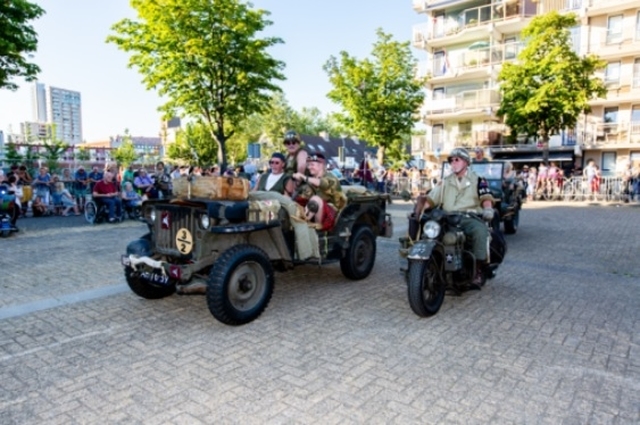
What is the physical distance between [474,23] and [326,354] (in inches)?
1339

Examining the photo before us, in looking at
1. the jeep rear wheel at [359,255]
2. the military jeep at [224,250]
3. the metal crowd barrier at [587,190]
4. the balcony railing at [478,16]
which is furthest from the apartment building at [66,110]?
the military jeep at [224,250]

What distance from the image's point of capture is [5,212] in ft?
32.9

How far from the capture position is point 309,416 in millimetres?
2881

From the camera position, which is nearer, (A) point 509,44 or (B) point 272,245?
(B) point 272,245

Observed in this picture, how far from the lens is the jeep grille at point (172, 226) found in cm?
462

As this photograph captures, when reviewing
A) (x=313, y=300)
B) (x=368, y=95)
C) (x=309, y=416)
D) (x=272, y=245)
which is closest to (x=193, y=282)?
(x=272, y=245)

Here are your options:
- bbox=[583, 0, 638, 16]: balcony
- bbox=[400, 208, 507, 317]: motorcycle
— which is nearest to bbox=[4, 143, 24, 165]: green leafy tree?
bbox=[400, 208, 507, 317]: motorcycle

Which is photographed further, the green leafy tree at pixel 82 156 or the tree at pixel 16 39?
the green leafy tree at pixel 82 156

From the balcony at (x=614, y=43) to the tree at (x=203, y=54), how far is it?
21070mm

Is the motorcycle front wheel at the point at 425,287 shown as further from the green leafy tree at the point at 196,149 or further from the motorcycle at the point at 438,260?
the green leafy tree at the point at 196,149

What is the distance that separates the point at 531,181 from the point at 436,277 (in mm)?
18965

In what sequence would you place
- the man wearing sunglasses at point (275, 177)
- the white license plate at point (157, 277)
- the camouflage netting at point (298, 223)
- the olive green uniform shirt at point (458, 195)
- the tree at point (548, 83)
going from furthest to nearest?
the tree at point (548, 83), the man wearing sunglasses at point (275, 177), the olive green uniform shirt at point (458, 195), the camouflage netting at point (298, 223), the white license plate at point (157, 277)

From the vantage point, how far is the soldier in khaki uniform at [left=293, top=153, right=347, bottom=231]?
5.48m

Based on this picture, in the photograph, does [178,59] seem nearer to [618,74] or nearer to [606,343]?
[606,343]
